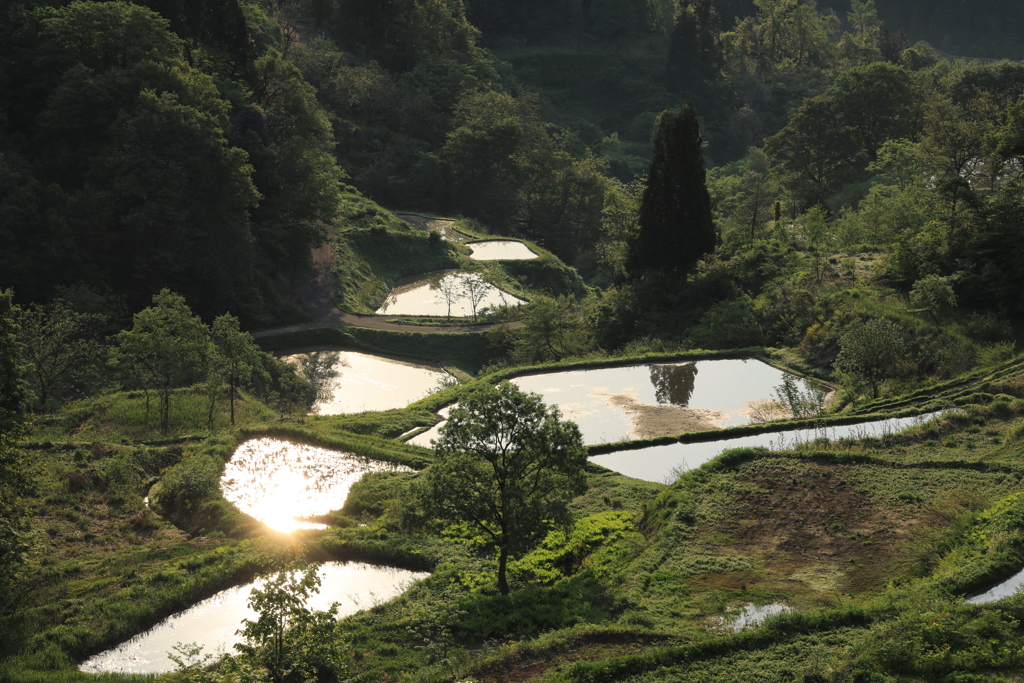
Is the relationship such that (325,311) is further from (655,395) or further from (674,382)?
(655,395)

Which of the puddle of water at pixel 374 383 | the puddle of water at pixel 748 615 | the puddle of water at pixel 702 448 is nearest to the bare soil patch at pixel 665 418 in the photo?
the puddle of water at pixel 702 448

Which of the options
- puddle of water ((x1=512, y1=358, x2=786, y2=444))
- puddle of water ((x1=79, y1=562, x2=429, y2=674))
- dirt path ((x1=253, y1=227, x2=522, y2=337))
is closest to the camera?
puddle of water ((x1=79, y1=562, x2=429, y2=674))

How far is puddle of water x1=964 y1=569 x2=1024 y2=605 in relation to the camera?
1572 cm

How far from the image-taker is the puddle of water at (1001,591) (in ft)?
51.6

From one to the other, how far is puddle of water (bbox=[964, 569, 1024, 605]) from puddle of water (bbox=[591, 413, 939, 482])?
9.66 meters

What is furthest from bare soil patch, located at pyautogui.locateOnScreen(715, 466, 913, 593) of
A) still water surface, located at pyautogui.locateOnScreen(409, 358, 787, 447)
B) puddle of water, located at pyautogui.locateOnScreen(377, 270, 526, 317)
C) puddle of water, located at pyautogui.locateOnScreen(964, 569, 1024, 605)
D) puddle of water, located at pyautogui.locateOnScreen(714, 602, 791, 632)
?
puddle of water, located at pyautogui.locateOnScreen(377, 270, 526, 317)

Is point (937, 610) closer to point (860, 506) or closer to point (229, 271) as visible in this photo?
point (860, 506)

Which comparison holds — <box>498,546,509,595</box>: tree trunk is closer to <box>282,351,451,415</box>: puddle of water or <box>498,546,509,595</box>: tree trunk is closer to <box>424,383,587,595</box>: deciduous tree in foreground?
<box>424,383,587,595</box>: deciduous tree in foreground

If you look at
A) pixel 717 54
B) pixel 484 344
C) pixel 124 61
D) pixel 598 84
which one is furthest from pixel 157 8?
pixel 717 54

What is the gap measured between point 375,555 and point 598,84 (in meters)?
110

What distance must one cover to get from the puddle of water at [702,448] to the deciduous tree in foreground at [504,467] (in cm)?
618

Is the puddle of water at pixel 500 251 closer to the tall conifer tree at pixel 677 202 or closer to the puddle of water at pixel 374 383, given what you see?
the puddle of water at pixel 374 383

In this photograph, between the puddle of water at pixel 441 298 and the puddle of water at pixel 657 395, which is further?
the puddle of water at pixel 441 298

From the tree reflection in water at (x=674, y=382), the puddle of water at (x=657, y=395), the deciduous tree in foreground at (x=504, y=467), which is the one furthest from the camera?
the tree reflection in water at (x=674, y=382)
